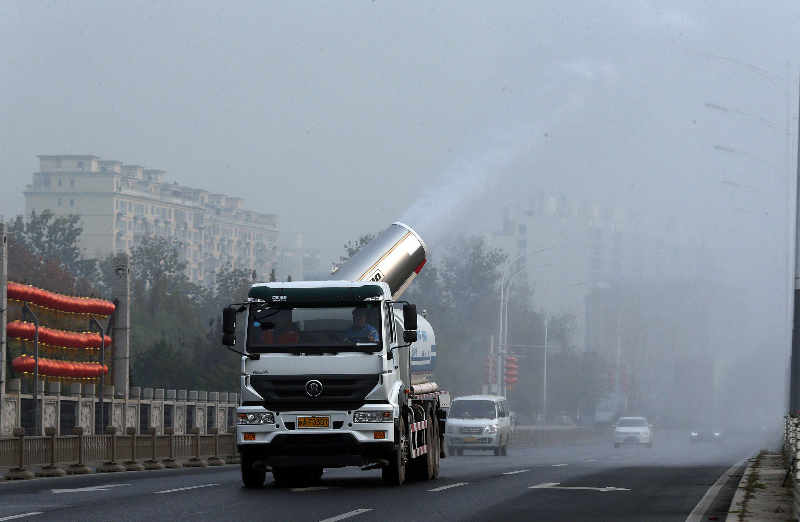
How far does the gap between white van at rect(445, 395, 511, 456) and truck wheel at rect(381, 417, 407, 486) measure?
2738 cm

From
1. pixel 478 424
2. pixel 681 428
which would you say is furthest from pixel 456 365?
pixel 478 424

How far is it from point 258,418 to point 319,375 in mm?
1030

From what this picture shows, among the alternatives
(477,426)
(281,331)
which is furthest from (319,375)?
(477,426)

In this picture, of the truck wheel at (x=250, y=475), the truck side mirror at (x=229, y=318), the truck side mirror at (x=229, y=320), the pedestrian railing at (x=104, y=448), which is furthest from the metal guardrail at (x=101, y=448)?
the truck side mirror at (x=229, y=318)

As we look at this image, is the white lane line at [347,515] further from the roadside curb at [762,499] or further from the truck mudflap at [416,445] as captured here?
the truck mudflap at [416,445]

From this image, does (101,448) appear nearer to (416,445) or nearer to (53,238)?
(416,445)

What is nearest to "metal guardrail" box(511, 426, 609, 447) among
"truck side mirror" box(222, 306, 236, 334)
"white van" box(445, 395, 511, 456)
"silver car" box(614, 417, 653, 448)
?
"silver car" box(614, 417, 653, 448)

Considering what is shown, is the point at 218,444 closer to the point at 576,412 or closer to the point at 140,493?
the point at 140,493

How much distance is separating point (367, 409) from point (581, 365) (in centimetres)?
11682

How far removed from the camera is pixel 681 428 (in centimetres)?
14288

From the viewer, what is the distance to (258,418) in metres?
18.9

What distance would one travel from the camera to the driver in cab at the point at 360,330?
19.0 meters

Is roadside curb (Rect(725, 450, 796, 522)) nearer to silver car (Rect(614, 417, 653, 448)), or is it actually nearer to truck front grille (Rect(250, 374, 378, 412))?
truck front grille (Rect(250, 374, 378, 412))

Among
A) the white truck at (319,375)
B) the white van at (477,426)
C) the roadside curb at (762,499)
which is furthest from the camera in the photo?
the white van at (477,426)
